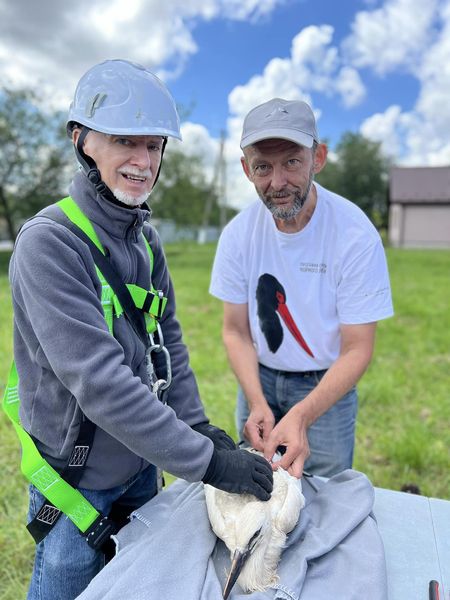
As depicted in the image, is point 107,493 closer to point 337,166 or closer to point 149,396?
point 149,396

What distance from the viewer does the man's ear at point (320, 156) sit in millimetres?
2672

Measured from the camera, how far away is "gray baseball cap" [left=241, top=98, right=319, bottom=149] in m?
2.39

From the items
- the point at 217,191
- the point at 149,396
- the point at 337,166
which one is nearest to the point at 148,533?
the point at 149,396

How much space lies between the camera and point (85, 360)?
1.60 m

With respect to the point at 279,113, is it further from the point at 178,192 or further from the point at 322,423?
the point at 178,192

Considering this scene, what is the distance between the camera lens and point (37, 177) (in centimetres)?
2431

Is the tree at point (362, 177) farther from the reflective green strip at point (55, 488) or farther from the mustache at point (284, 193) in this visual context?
the reflective green strip at point (55, 488)

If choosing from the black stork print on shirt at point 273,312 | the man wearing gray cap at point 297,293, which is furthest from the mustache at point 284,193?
the black stork print on shirt at point 273,312

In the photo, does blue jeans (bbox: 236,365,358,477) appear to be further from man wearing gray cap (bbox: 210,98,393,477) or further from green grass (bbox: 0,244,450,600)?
green grass (bbox: 0,244,450,600)

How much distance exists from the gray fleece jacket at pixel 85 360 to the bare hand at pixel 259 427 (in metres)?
0.67

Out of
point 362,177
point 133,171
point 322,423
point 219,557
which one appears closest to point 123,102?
point 133,171

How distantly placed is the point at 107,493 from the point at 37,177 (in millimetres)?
24715

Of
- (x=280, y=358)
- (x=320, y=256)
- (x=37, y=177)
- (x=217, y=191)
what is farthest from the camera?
(x=217, y=191)

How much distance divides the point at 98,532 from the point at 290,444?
889mm
